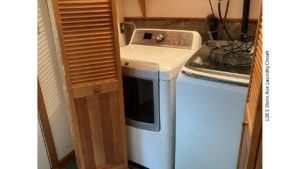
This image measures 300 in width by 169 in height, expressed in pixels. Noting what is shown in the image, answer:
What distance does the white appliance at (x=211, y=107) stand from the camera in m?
1.33

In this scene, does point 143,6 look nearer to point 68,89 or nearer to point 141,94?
point 141,94

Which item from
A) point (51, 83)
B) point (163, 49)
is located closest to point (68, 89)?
point (51, 83)

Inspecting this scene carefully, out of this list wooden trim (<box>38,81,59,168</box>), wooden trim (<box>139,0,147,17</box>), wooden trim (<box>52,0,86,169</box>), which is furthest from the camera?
wooden trim (<box>139,0,147,17</box>)

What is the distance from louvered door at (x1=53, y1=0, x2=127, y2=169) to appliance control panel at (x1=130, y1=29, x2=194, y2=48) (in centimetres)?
68

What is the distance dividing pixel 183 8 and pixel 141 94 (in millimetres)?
981

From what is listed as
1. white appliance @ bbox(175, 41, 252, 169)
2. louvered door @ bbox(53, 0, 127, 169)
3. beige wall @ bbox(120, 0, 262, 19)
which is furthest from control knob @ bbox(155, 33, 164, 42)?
louvered door @ bbox(53, 0, 127, 169)

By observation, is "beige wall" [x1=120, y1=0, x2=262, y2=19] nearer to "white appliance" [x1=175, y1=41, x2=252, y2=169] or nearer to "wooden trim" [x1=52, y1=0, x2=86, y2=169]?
"white appliance" [x1=175, y1=41, x2=252, y2=169]

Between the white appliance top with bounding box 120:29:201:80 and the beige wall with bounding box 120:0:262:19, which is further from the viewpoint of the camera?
the beige wall with bounding box 120:0:262:19

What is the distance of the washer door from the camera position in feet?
5.03
